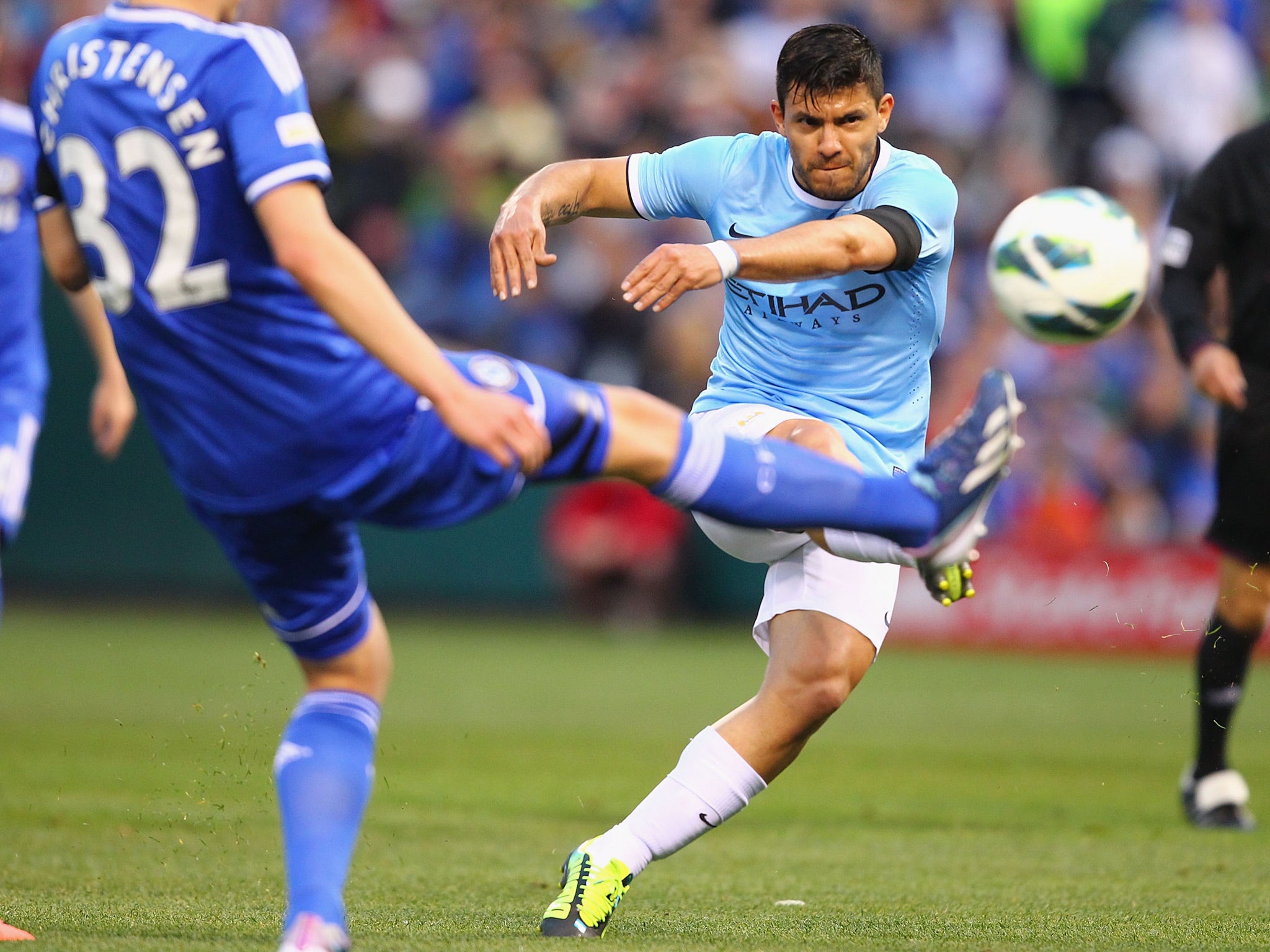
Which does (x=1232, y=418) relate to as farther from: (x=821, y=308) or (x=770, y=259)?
(x=770, y=259)

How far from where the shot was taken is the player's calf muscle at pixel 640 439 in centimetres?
355

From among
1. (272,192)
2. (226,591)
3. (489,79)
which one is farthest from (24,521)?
(272,192)

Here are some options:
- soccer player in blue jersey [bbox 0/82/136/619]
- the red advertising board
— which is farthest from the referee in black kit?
the red advertising board

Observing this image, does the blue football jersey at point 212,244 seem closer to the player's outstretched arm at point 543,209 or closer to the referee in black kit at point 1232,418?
the player's outstretched arm at point 543,209

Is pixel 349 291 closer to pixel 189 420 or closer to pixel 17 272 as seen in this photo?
pixel 189 420

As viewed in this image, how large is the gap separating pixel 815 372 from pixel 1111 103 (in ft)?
33.2

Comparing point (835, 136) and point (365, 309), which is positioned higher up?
point (835, 136)

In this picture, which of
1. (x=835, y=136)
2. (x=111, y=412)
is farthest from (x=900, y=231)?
(x=111, y=412)

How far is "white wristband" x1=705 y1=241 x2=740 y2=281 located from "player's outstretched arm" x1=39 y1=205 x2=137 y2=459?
1374 millimetres

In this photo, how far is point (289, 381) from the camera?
3.34m

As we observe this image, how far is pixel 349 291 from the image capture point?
3176 millimetres

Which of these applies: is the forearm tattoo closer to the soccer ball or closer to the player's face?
the player's face

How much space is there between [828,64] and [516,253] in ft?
3.23

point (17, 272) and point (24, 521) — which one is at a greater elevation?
point (17, 272)
